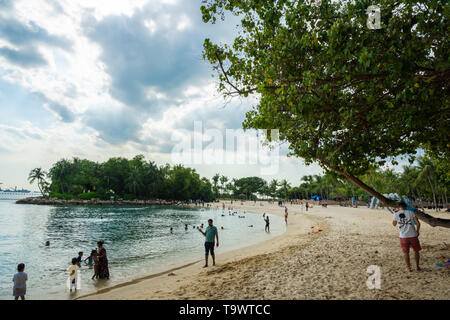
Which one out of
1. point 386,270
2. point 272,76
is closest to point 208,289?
point 386,270

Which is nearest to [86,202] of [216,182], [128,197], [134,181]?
[128,197]

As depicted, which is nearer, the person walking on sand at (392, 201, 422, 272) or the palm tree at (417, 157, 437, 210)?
the person walking on sand at (392, 201, 422, 272)

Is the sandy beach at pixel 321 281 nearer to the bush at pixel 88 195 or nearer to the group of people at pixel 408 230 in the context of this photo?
the group of people at pixel 408 230

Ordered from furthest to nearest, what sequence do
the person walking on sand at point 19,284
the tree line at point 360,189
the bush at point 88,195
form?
the bush at point 88,195
the tree line at point 360,189
the person walking on sand at point 19,284

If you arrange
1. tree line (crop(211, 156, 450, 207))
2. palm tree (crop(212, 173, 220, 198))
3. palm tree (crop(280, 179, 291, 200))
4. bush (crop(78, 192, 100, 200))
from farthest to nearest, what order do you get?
palm tree (crop(212, 173, 220, 198)) < palm tree (crop(280, 179, 291, 200)) < bush (crop(78, 192, 100, 200)) < tree line (crop(211, 156, 450, 207))

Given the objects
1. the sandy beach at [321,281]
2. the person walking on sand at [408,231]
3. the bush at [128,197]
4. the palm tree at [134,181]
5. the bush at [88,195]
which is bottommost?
the bush at [128,197]

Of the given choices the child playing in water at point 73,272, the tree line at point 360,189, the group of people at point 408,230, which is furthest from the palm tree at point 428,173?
the child playing in water at point 73,272

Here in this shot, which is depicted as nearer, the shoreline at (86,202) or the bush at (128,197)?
the shoreline at (86,202)

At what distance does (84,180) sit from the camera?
96438mm

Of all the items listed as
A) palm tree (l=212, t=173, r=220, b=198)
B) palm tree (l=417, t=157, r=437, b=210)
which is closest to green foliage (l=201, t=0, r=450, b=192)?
palm tree (l=417, t=157, r=437, b=210)

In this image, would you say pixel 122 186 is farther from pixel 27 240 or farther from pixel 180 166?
pixel 27 240

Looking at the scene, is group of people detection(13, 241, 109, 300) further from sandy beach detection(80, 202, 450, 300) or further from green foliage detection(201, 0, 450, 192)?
green foliage detection(201, 0, 450, 192)

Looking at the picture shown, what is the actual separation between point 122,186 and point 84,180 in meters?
14.6
